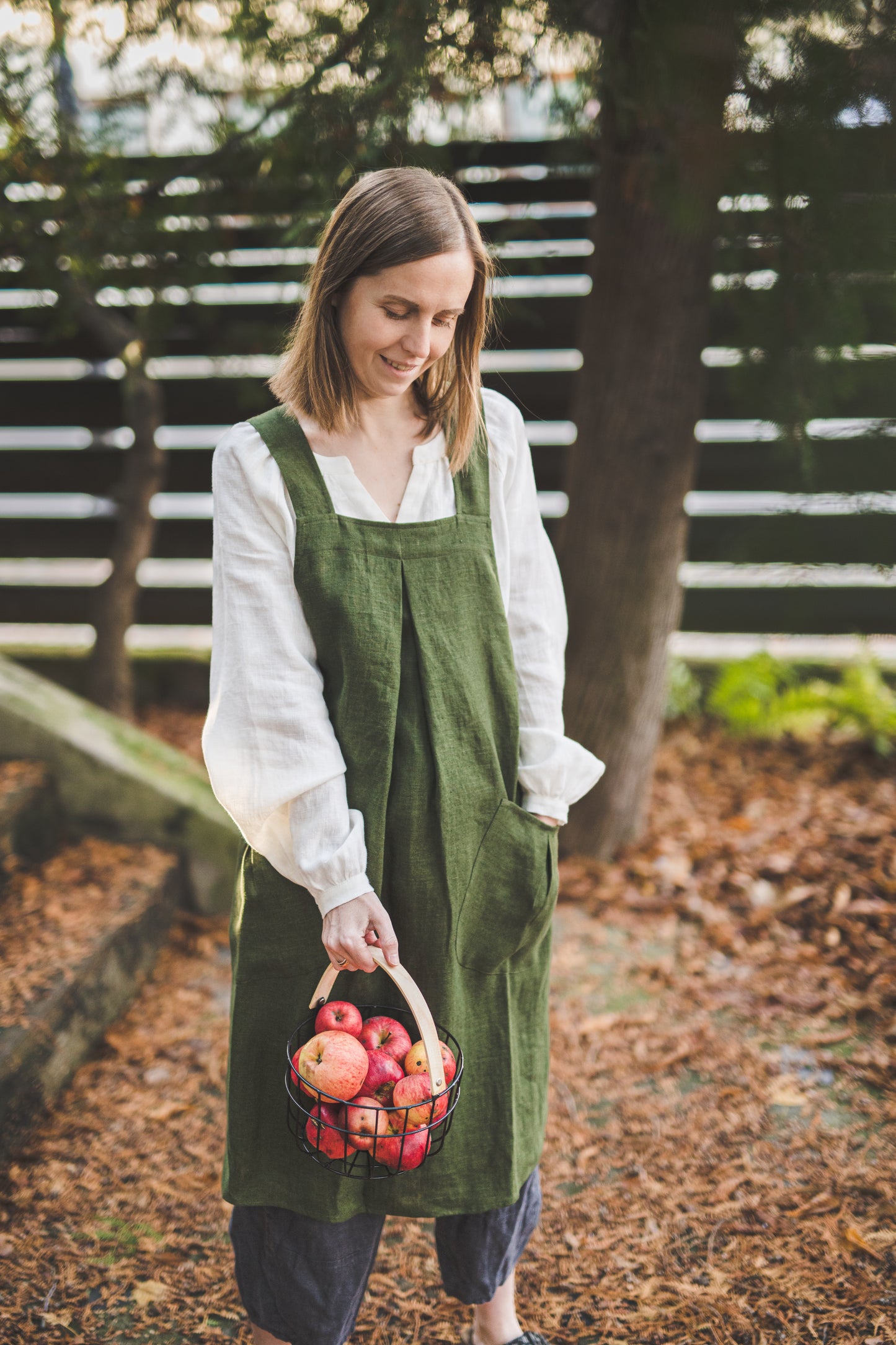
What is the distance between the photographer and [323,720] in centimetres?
153

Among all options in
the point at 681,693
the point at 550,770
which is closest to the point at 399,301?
the point at 550,770

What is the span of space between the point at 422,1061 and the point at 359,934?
225mm

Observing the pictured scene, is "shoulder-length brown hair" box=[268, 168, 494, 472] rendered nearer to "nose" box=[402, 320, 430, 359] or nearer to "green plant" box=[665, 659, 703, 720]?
"nose" box=[402, 320, 430, 359]

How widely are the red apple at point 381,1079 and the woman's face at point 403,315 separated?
1.06 m

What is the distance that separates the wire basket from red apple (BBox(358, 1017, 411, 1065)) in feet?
0.20

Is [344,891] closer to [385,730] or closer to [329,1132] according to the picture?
[385,730]

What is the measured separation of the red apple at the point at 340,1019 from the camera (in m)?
1.49

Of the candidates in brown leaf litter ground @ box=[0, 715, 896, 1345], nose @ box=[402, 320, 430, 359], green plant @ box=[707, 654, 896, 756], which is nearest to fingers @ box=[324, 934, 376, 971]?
nose @ box=[402, 320, 430, 359]

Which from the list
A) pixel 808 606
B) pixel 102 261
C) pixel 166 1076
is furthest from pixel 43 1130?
pixel 102 261

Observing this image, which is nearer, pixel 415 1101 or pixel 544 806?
pixel 415 1101

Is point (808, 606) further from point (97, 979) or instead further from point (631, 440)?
point (97, 979)

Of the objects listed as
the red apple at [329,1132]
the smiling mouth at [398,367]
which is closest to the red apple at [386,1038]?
the red apple at [329,1132]

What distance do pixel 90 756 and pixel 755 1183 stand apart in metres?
2.34

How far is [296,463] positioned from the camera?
1544 millimetres
